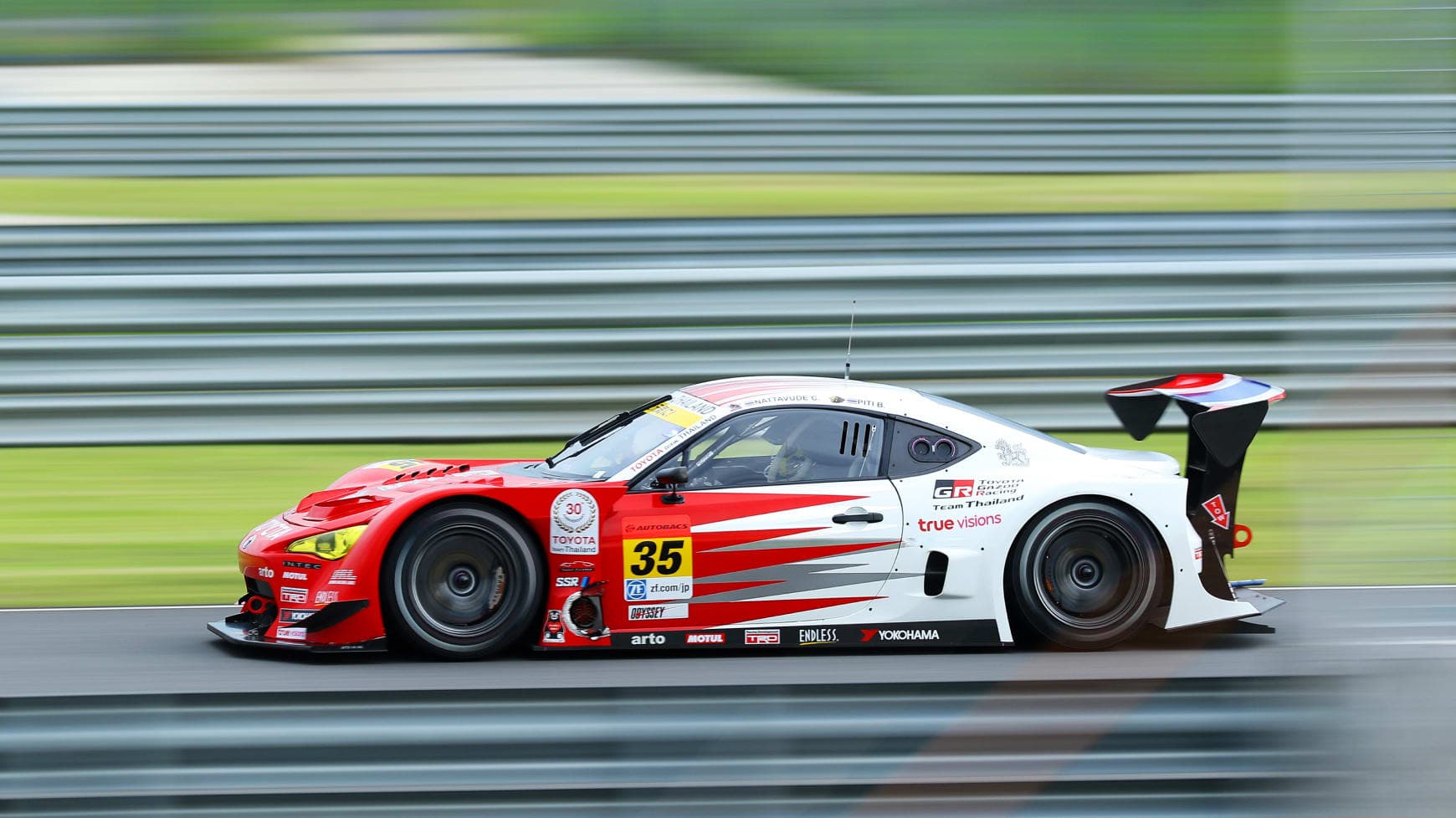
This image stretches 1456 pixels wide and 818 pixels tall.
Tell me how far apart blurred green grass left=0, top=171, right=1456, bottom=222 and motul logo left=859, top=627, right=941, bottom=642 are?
5.80 metres

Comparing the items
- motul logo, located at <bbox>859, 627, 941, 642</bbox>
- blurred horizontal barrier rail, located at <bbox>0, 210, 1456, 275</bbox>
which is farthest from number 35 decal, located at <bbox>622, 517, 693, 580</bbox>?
blurred horizontal barrier rail, located at <bbox>0, 210, 1456, 275</bbox>

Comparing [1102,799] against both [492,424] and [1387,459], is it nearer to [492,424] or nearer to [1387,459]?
[1387,459]

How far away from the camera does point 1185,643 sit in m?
6.47

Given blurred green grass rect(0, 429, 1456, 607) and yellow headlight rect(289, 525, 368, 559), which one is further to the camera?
blurred green grass rect(0, 429, 1456, 607)

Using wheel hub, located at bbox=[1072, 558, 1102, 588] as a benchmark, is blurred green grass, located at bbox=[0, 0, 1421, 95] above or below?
above

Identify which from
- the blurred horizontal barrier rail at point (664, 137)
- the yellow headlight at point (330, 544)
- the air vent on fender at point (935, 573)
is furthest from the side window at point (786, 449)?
the blurred horizontal barrier rail at point (664, 137)

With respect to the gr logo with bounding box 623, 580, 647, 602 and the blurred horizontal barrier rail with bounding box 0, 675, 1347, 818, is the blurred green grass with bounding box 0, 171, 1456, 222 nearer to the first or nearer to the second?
the gr logo with bounding box 623, 580, 647, 602

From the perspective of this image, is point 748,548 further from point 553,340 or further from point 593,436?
point 553,340

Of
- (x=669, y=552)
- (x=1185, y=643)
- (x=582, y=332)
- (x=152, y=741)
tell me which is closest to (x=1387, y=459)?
(x=152, y=741)

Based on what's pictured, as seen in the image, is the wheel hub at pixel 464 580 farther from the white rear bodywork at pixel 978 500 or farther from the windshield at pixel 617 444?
the white rear bodywork at pixel 978 500

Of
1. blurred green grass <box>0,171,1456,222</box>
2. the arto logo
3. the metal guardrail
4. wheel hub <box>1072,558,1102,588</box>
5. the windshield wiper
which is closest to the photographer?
wheel hub <box>1072,558,1102,588</box>

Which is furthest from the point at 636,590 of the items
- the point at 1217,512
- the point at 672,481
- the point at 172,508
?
the point at 172,508

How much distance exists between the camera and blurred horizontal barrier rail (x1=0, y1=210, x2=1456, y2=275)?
10.0 m

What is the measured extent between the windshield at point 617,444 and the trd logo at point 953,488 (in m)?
1.09
